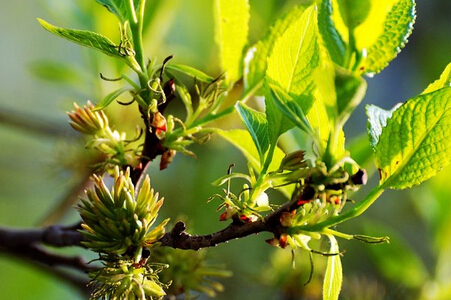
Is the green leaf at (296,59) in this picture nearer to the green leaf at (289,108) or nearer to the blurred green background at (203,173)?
the green leaf at (289,108)

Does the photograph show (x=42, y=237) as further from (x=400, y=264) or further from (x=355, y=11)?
(x=400, y=264)

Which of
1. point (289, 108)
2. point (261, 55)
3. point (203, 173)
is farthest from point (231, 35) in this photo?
point (203, 173)

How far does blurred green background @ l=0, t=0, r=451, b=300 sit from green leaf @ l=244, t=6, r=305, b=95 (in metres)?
0.14

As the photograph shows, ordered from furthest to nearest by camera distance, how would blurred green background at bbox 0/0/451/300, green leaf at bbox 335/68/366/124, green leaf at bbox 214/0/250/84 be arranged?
blurred green background at bbox 0/0/451/300 < green leaf at bbox 214/0/250/84 < green leaf at bbox 335/68/366/124

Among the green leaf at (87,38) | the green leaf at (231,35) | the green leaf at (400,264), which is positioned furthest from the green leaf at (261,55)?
the green leaf at (400,264)

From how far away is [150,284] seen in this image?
0.31m

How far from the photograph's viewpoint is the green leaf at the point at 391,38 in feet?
1.13

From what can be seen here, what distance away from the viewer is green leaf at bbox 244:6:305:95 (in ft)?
1.27

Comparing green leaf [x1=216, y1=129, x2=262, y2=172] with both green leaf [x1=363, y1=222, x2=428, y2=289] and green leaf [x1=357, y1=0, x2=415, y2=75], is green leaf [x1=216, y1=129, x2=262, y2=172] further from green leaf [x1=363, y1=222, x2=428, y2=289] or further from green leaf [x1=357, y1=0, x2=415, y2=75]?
green leaf [x1=363, y1=222, x2=428, y2=289]

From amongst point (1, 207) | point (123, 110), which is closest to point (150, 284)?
point (123, 110)

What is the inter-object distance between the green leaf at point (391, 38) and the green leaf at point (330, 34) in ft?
0.05

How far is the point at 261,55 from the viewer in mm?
392

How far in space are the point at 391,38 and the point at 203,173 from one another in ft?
2.16

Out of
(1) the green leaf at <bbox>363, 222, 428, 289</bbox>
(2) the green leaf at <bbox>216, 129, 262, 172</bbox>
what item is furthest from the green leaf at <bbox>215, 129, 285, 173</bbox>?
(1) the green leaf at <bbox>363, 222, 428, 289</bbox>
